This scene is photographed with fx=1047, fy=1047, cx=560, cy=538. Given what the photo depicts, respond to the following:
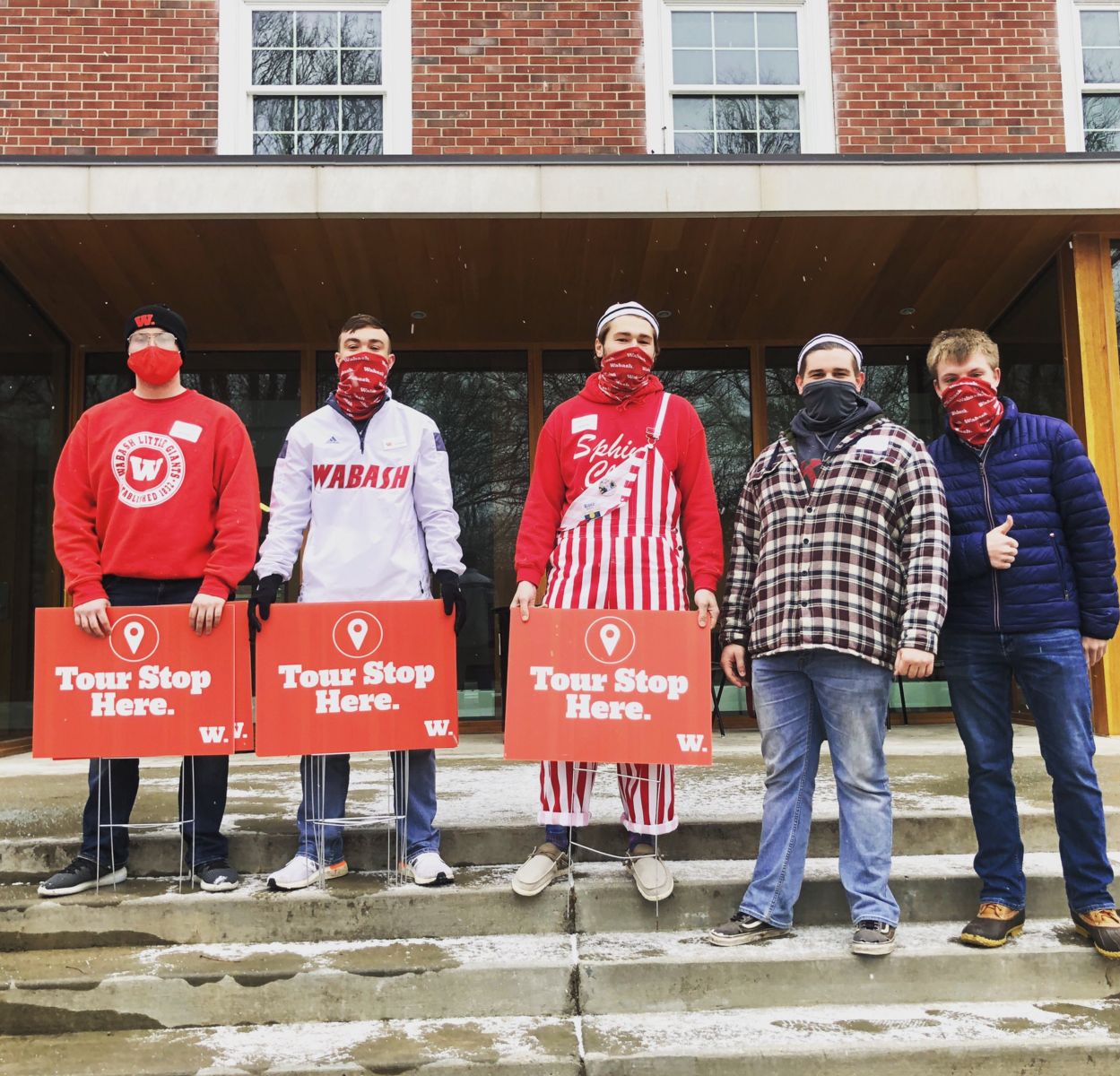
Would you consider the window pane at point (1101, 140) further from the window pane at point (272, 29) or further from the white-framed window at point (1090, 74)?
the window pane at point (272, 29)

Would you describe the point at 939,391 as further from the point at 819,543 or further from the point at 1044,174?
the point at 1044,174

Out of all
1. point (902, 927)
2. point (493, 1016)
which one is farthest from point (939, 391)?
point (493, 1016)

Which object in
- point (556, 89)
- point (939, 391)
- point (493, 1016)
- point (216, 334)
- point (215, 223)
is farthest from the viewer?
point (216, 334)

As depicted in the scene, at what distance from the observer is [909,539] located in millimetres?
3248

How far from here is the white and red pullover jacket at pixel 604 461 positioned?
3637 mm

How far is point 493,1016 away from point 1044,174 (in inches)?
226

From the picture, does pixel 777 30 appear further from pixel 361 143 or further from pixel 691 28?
pixel 361 143

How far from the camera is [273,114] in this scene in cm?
777

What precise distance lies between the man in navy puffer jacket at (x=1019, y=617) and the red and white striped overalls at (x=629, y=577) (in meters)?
0.94

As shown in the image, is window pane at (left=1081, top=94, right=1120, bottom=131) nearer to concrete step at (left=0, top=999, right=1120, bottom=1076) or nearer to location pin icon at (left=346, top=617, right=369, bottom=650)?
concrete step at (left=0, top=999, right=1120, bottom=1076)

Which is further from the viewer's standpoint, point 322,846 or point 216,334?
point 216,334

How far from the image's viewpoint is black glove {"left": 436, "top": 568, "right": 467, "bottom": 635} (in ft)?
11.9

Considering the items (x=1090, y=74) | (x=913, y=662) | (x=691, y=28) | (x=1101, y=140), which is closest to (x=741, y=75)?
(x=691, y=28)

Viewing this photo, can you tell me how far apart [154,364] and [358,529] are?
3.10ft
